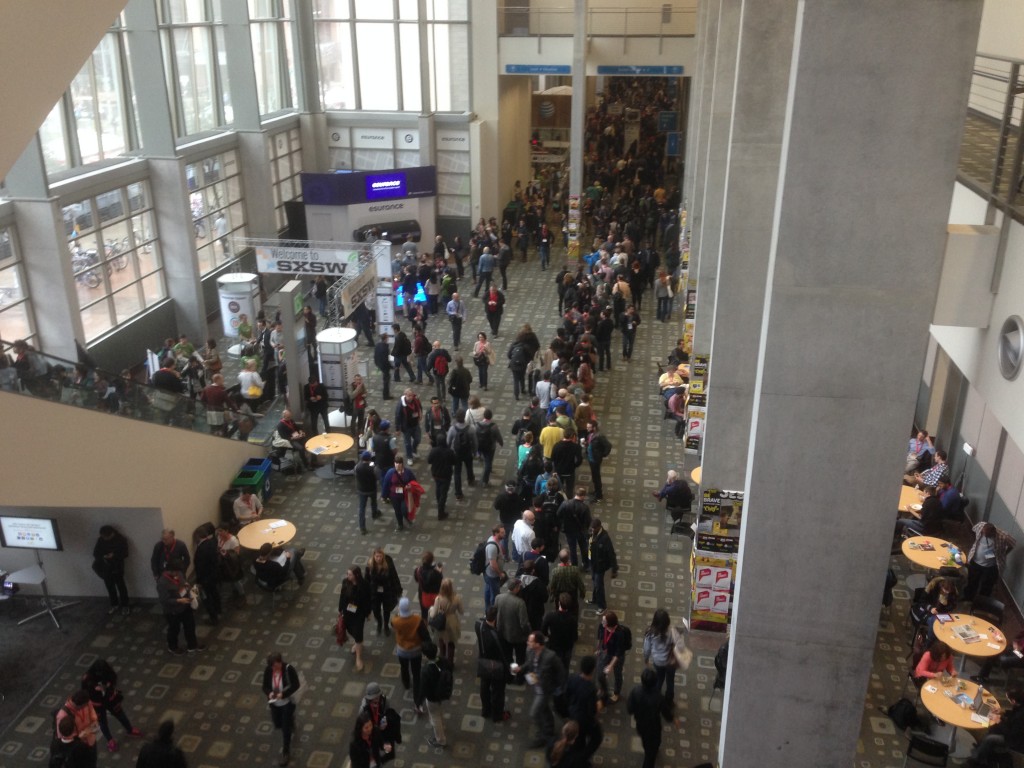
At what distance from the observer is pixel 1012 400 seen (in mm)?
6129

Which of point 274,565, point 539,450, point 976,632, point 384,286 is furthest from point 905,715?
point 384,286

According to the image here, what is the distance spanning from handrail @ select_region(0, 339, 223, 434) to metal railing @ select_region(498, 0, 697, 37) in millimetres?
17320

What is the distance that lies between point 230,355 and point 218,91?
649 centimetres

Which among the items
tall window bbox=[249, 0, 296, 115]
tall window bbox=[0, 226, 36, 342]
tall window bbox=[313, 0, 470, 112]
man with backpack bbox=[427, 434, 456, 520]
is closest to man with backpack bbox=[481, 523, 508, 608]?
man with backpack bbox=[427, 434, 456, 520]

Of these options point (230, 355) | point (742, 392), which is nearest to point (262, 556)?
point (742, 392)

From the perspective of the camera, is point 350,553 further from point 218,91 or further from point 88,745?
point 218,91

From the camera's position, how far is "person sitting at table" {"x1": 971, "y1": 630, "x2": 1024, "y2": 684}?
26.2 feet

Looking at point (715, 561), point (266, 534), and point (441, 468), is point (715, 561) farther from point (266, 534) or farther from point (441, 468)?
point (266, 534)

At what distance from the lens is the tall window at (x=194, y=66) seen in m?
17.8

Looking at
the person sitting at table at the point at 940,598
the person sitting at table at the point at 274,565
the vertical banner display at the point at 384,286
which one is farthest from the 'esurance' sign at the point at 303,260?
the person sitting at table at the point at 940,598

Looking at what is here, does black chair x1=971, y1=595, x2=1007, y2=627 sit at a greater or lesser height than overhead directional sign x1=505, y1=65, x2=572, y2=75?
lesser

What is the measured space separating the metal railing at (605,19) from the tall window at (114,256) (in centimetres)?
1169

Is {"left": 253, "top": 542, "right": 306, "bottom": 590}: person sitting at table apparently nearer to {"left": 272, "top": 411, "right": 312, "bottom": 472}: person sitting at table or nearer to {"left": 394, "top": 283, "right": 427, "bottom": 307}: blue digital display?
{"left": 272, "top": 411, "right": 312, "bottom": 472}: person sitting at table

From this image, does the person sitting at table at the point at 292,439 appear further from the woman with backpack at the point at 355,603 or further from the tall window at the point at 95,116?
the tall window at the point at 95,116
